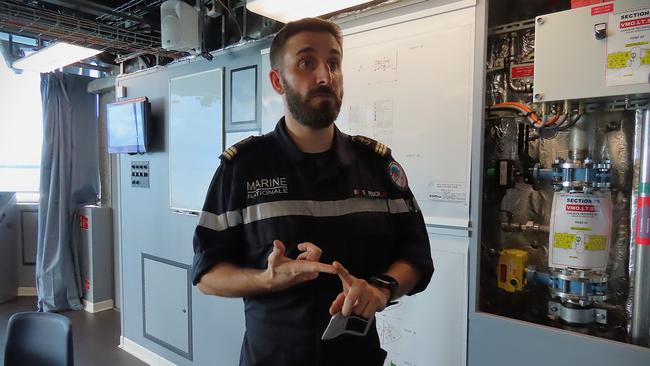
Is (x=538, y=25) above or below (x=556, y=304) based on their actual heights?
above

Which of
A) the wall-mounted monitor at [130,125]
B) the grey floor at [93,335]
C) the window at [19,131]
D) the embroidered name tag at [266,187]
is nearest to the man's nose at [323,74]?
the embroidered name tag at [266,187]

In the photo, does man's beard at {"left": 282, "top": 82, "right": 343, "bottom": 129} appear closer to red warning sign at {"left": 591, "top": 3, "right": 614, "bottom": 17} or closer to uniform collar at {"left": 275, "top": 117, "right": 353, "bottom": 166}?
uniform collar at {"left": 275, "top": 117, "right": 353, "bottom": 166}

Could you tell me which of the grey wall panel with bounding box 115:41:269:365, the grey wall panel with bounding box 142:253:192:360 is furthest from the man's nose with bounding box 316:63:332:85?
the grey wall panel with bounding box 142:253:192:360

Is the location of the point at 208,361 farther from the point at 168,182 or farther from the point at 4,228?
the point at 4,228

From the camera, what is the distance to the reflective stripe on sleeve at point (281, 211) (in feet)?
2.98

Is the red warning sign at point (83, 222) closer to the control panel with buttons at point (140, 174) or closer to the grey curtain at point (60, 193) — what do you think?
the grey curtain at point (60, 193)

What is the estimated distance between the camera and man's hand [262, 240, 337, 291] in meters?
0.74

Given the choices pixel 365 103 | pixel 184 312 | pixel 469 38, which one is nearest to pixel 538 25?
pixel 469 38

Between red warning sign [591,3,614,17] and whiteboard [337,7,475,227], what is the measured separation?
394 millimetres

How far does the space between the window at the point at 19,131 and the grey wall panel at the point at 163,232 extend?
199 cm

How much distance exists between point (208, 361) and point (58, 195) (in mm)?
2565

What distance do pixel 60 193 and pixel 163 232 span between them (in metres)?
1.81

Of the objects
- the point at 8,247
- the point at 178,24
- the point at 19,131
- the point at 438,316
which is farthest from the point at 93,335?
the point at 438,316

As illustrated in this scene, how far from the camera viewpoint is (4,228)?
4230 mm
